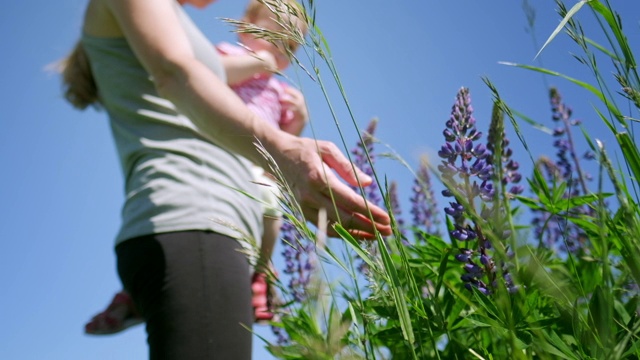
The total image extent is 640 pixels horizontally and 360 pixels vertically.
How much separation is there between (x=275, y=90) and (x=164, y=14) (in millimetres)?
1580

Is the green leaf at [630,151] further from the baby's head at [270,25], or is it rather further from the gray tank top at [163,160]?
the gray tank top at [163,160]

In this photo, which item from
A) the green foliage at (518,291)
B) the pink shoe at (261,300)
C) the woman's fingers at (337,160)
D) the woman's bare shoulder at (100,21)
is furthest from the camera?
the pink shoe at (261,300)

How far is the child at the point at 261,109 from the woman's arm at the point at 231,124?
0.11 metres

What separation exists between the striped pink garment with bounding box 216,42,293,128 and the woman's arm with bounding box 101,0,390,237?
125 centimetres

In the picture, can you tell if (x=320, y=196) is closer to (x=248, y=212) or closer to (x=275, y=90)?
(x=248, y=212)

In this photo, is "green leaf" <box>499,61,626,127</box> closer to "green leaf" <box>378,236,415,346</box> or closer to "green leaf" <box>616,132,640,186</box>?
"green leaf" <box>616,132,640,186</box>

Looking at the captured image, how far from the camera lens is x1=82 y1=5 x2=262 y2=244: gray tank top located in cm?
166

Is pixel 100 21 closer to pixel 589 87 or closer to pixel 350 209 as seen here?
pixel 350 209

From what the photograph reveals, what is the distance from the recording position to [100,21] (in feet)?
6.01

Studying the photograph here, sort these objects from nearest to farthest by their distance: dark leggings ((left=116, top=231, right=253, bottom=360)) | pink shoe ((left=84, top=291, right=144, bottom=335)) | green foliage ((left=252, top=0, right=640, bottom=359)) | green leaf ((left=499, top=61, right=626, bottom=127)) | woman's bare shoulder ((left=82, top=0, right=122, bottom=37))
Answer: green foliage ((left=252, top=0, right=640, bottom=359)) → green leaf ((left=499, top=61, right=626, bottom=127)) → dark leggings ((left=116, top=231, right=253, bottom=360)) → woman's bare shoulder ((left=82, top=0, right=122, bottom=37)) → pink shoe ((left=84, top=291, right=144, bottom=335))

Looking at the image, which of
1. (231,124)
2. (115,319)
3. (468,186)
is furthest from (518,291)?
(115,319)

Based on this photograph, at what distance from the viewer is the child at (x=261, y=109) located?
198 cm

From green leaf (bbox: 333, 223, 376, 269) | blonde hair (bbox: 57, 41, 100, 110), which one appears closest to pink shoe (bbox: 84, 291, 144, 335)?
blonde hair (bbox: 57, 41, 100, 110)

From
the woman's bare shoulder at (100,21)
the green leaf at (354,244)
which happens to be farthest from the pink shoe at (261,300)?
the green leaf at (354,244)
